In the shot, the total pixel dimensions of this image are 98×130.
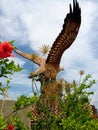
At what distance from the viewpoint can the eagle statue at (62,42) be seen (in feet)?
50.3

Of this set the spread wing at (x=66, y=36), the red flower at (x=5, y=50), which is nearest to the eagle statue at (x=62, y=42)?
the spread wing at (x=66, y=36)

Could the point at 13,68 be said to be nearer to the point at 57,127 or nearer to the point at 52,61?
the point at 57,127

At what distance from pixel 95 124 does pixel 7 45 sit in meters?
4.38

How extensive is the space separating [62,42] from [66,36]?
0.43 metres

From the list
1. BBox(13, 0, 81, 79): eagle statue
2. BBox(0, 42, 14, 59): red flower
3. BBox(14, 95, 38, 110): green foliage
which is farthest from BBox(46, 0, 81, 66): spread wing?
BBox(0, 42, 14, 59): red flower

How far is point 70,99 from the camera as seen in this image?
468 inches

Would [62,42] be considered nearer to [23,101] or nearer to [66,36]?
[66,36]

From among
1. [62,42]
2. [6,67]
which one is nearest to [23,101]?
[6,67]

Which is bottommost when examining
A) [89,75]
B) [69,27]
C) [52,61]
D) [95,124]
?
[95,124]

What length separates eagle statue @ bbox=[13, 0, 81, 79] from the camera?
15320 millimetres

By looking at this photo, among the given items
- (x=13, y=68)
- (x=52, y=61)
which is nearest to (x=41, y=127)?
(x=52, y=61)

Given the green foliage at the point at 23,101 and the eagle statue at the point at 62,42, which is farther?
the eagle statue at the point at 62,42

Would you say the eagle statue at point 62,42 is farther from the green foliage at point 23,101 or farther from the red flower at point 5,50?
the red flower at point 5,50

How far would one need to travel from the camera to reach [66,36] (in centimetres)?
1584
